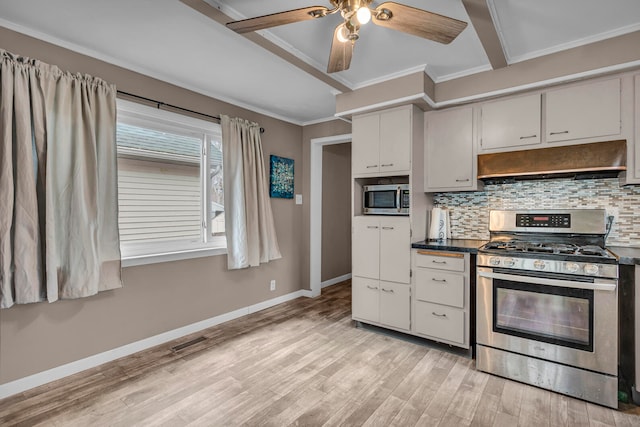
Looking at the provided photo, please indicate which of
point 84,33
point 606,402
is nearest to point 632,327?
point 606,402

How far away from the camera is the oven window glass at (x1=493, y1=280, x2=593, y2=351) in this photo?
2.16m

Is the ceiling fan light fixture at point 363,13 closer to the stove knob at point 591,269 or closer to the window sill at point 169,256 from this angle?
the stove knob at point 591,269

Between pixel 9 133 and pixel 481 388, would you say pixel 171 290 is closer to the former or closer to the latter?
pixel 9 133

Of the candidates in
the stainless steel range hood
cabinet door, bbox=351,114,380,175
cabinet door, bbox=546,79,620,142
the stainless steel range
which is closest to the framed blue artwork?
cabinet door, bbox=351,114,380,175

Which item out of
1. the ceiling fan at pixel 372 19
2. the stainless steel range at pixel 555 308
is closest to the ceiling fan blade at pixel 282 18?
the ceiling fan at pixel 372 19

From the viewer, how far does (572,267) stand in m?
2.17

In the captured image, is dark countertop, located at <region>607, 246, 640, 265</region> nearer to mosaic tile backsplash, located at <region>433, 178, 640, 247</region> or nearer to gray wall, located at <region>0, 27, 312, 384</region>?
mosaic tile backsplash, located at <region>433, 178, 640, 247</region>

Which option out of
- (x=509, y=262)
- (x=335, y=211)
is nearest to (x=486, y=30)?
(x=509, y=262)

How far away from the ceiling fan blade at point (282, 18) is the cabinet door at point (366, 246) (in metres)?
2.01

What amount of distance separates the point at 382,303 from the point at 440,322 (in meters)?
0.57

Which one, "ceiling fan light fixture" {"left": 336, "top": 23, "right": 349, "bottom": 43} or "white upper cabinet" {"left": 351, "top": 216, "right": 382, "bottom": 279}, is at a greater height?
"ceiling fan light fixture" {"left": 336, "top": 23, "right": 349, "bottom": 43}

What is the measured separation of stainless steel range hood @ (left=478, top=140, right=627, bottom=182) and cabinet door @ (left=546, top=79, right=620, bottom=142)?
0.10 meters

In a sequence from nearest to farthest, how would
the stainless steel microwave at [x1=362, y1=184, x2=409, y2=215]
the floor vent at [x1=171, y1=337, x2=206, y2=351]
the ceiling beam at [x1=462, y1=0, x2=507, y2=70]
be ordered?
the ceiling beam at [x1=462, y1=0, x2=507, y2=70] < the floor vent at [x1=171, y1=337, x2=206, y2=351] < the stainless steel microwave at [x1=362, y1=184, x2=409, y2=215]

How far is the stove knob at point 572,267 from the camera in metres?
2.15
